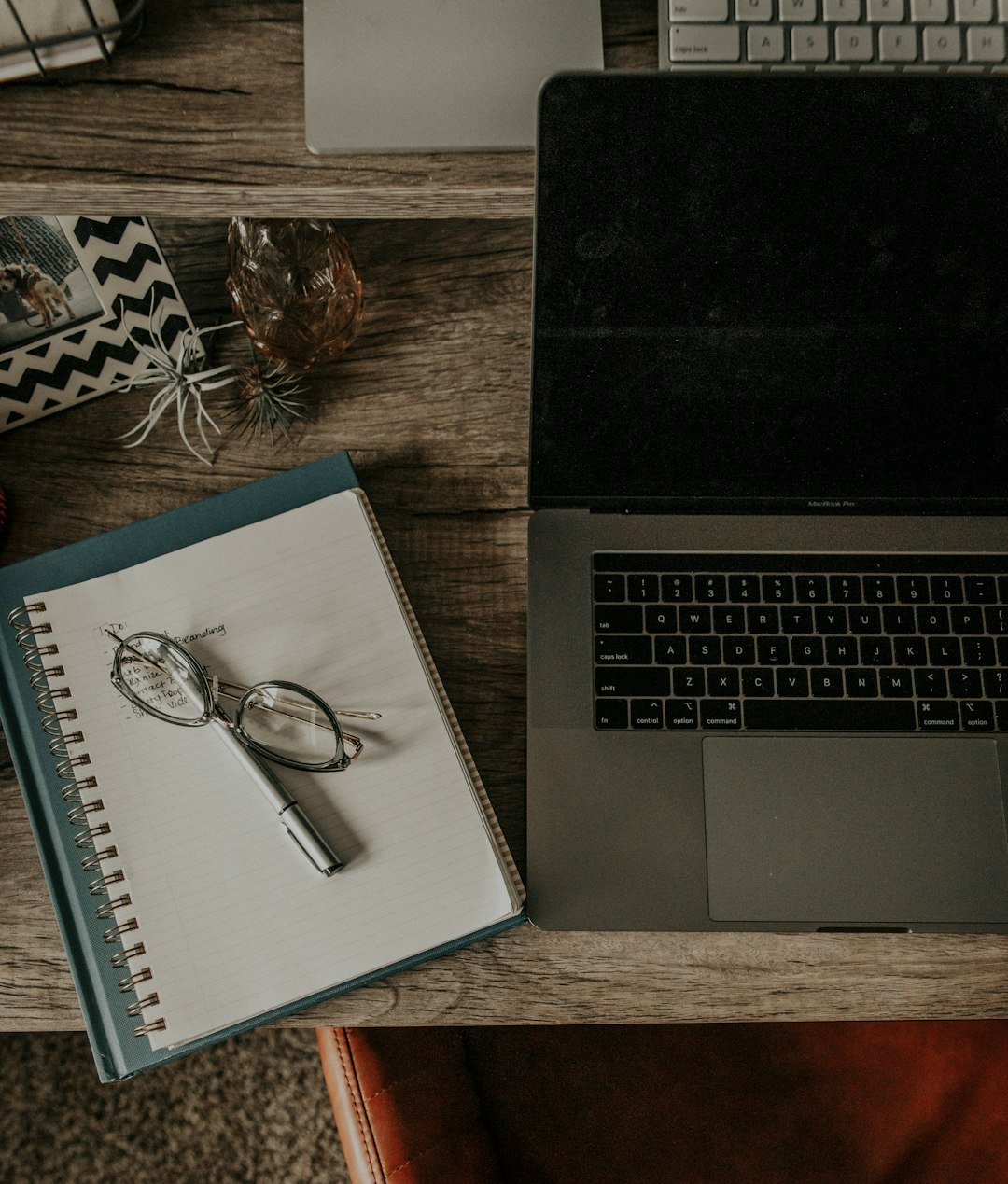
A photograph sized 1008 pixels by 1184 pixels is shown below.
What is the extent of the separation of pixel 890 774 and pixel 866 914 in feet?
0.33

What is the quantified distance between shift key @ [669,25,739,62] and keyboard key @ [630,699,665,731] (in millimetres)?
418

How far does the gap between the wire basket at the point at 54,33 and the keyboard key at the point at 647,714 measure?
543mm

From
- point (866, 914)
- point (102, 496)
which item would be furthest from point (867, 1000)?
point (102, 496)

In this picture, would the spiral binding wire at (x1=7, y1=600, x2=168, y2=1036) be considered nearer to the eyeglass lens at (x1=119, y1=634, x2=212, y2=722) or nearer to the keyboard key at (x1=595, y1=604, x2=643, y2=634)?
the eyeglass lens at (x1=119, y1=634, x2=212, y2=722)

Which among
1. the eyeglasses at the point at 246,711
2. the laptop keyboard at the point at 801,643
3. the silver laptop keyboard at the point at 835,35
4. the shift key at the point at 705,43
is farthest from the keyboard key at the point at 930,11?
the eyeglasses at the point at 246,711

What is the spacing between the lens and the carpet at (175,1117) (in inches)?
55.4

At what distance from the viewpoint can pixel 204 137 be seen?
61 cm

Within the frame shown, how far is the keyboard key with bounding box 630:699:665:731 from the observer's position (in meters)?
0.72

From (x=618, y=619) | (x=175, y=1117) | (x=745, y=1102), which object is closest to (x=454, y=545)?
(x=618, y=619)

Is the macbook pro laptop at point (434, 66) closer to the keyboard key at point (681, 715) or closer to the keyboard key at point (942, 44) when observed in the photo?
the keyboard key at point (942, 44)

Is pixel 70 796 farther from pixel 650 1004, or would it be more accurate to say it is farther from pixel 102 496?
pixel 650 1004

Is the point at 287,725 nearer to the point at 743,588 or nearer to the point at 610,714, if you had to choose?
the point at 610,714

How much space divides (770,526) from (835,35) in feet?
1.07

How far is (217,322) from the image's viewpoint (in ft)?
2.77
